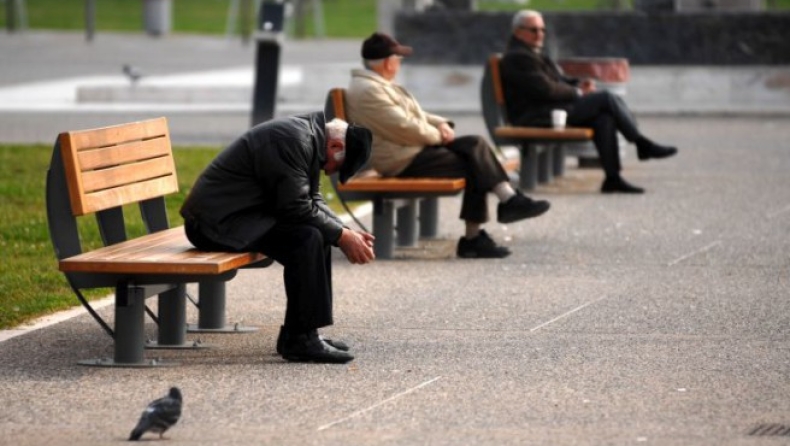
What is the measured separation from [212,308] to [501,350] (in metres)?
1.37

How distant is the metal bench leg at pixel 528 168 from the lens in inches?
603

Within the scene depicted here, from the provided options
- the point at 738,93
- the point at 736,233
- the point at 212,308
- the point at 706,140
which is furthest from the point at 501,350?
the point at 738,93

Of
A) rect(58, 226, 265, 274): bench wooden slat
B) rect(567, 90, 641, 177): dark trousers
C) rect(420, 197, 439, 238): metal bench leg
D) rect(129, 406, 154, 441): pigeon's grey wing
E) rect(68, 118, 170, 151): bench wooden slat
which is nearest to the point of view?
rect(129, 406, 154, 441): pigeon's grey wing

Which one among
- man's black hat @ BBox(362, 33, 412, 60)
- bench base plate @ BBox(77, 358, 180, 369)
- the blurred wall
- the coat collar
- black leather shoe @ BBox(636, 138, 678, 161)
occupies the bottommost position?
the blurred wall

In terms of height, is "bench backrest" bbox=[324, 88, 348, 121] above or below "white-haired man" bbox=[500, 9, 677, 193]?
above

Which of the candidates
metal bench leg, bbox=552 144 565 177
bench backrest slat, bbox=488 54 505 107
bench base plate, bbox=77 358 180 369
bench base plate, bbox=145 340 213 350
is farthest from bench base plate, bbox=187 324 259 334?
metal bench leg, bbox=552 144 565 177

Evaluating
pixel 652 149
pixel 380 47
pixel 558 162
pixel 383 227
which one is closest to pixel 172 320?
pixel 380 47

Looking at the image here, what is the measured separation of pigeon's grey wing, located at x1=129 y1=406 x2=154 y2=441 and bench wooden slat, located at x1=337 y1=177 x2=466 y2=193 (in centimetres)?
489

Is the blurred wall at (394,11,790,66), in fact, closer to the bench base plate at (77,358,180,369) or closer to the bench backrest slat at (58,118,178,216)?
the bench backrest slat at (58,118,178,216)

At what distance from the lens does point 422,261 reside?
1153 cm

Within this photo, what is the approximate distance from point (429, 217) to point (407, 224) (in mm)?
506

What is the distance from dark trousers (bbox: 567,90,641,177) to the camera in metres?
15.0

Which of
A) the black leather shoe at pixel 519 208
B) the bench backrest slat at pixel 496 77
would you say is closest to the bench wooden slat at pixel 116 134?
the black leather shoe at pixel 519 208

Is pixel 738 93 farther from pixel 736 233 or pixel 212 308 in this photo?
pixel 212 308
